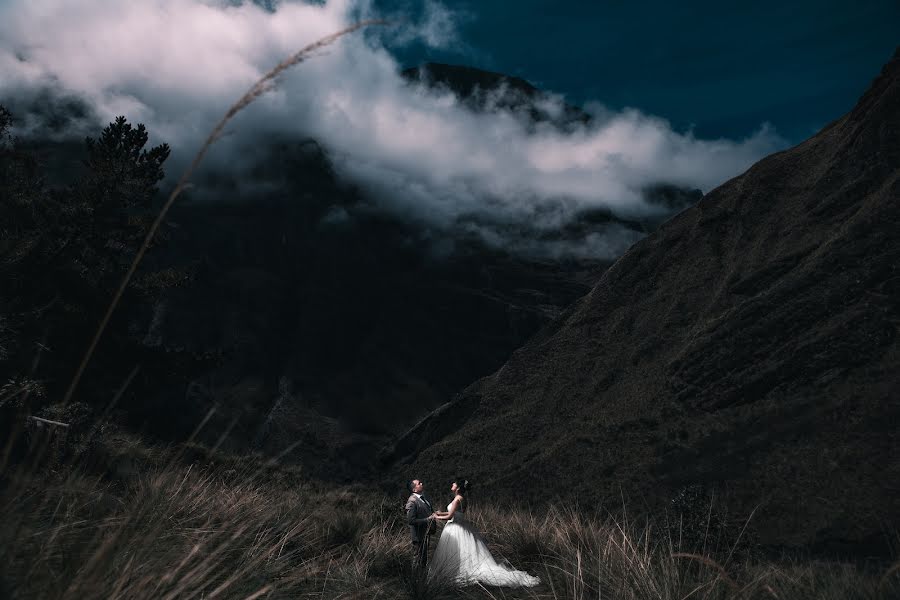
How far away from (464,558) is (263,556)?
12.4ft

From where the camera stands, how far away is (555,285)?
180 m

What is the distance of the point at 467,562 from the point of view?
19.6 ft

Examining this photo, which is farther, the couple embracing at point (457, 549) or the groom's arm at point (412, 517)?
the groom's arm at point (412, 517)

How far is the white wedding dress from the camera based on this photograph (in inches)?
201

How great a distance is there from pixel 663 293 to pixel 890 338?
25228 millimetres

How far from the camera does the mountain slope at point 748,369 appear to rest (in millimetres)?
39312

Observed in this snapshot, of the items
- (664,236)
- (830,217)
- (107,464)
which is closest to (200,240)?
(664,236)

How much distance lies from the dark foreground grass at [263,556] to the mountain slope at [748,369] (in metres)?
31.7

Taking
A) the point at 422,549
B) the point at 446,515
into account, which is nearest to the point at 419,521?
the point at 422,549

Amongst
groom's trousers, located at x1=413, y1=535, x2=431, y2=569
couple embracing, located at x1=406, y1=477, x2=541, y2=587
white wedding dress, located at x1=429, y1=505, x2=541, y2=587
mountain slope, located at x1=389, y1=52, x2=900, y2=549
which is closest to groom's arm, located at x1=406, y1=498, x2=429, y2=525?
couple embracing, located at x1=406, y1=477, x2=541, y2=587

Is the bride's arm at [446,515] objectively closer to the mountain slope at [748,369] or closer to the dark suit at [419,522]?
the dark suit at [419,522]

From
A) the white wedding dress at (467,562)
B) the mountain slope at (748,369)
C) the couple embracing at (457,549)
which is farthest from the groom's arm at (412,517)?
the mountain slope at (748,369)

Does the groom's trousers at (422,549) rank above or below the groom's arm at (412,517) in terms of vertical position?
below

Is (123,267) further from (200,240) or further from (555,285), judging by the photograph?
(555,285)
